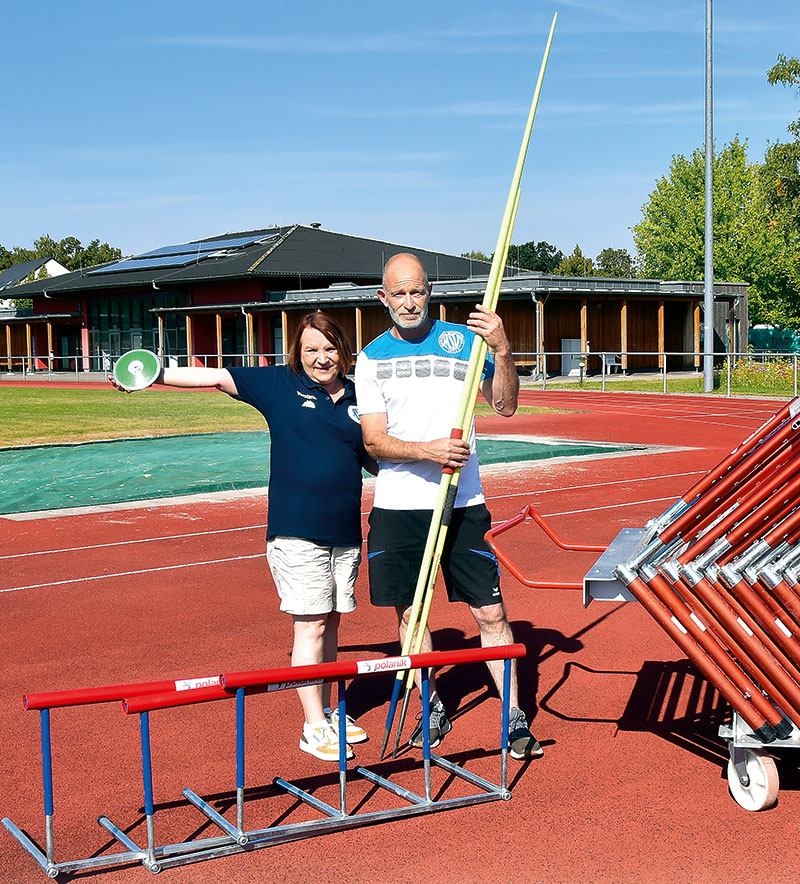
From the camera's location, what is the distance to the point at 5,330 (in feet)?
252

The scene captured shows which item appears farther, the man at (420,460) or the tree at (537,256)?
the tree at (537,256)

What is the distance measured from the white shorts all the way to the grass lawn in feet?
51.8

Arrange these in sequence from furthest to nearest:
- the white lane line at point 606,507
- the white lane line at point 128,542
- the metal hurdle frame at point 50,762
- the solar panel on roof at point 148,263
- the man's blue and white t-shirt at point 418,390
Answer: the solar panel on roof at point 148,263, the white lane line at point 606,507, the white lane line at point 128,542, the man's blue and white t-shirt at point 418,390, the metal hurdle frame at point 50,762

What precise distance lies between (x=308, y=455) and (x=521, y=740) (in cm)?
157

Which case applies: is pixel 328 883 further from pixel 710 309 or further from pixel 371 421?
pixel 710 309

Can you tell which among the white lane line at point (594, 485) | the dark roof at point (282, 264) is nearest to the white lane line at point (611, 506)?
the white lane line at point (594, 485)

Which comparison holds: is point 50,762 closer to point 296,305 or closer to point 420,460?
point 420,460

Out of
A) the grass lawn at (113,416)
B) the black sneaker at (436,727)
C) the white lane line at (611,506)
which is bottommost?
the white lane line at (611,506)

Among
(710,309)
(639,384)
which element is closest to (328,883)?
(710,309)

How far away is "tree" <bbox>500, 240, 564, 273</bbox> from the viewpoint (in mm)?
125488

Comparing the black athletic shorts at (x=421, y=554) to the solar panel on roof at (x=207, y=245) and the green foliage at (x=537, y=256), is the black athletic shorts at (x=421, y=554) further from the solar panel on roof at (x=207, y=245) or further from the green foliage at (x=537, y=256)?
→ the green foliage at (x=537, y=256)

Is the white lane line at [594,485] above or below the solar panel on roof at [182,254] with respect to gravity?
below

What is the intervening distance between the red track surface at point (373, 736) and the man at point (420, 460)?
0.57 m

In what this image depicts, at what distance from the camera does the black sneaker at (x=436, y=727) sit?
5078 mm
